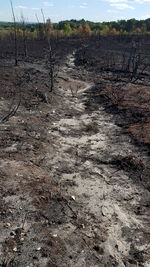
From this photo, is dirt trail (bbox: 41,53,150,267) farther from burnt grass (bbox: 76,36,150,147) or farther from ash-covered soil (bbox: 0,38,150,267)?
burnt grass (bbox: 76,36,150,147)

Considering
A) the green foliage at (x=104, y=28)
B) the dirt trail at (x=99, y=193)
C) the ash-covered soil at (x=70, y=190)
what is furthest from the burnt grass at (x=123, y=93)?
the green foliage at (x=104, y=28)

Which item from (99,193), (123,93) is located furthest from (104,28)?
(99,193)

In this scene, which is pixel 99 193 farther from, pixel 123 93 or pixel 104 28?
pixel 104 28

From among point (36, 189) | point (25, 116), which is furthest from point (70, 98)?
point (36, 189)

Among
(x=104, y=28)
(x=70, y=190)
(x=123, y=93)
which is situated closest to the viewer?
(x=70, y=190)

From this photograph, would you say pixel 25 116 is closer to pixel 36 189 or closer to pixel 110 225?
pixel 36 189

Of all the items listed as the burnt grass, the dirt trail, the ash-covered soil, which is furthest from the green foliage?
the dirt trail

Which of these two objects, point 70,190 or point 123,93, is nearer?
point 70,190
